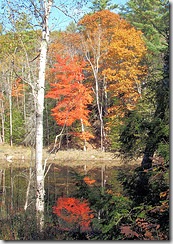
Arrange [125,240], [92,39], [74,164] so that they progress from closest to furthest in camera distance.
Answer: [125,240] → [74,164] → [92,39]

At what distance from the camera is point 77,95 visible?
9.68 meters

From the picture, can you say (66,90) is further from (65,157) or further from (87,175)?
(87,175)

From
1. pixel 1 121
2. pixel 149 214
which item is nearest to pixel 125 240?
pixel 149 214

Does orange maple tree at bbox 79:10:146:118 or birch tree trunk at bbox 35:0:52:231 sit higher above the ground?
orange maple tree at bbox 79:10:146:118


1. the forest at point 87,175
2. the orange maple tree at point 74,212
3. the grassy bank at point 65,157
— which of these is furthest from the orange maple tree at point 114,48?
the orange maple tree at point 74,212

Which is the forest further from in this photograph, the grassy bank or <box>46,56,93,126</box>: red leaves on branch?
the grassy bank

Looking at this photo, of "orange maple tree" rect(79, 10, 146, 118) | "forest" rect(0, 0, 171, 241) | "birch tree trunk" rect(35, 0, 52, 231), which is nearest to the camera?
"forest" rect(0, 0, 171, 241)

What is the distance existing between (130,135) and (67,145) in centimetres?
898

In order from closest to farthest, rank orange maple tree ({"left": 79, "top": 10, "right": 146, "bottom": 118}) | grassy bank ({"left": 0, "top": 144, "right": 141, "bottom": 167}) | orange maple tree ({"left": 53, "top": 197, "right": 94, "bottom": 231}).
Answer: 1. orange maple tree ({"left": 53, "top": 197, "right": 94, "bottom": 231})
2. orange maple tree ({"left": 79, "top": 10, "right": 146, "bottom": 118})
3. grassy bank ({"left": 0, "top": 144, "right": 141, "bottom": 167})

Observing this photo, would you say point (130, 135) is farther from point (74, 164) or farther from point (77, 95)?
point (74, 164)

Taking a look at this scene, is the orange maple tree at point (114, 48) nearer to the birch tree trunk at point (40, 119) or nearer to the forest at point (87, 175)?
the forest at point (87, 175)

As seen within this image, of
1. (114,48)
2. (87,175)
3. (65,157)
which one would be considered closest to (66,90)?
(114,48)

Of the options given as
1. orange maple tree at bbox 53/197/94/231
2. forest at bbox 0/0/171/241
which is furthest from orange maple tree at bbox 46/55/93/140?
orange maple tree at bbox 53/197/94/231

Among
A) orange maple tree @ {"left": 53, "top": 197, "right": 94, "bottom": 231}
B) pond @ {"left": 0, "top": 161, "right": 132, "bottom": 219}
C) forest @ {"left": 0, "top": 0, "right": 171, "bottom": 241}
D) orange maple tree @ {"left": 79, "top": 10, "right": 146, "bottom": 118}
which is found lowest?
pond @ {"left": 0, "top": 161, "right": 132, "bottom": 219}
